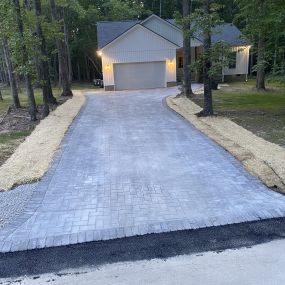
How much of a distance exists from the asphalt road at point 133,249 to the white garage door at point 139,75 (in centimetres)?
2440

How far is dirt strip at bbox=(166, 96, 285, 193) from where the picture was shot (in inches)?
274

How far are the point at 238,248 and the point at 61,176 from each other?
4.02 metres

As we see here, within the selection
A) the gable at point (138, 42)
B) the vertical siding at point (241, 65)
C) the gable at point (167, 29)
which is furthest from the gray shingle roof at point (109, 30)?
the vertical siding at point (241, 65)

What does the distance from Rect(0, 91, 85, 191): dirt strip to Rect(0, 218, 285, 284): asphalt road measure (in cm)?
260

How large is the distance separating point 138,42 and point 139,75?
101 inches

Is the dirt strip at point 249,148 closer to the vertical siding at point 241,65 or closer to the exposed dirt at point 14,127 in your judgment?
the exposed dirt at point 14,127

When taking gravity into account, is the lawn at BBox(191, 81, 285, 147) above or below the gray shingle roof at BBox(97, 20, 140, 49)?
below

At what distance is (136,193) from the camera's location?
20.9ft

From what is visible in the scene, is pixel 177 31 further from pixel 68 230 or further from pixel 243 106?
pixel 68 230

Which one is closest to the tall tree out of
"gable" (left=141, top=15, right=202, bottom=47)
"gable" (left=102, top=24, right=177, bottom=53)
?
"gable" (left=102, top=24, right=177, bottom=53)

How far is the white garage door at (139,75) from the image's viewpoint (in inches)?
1127

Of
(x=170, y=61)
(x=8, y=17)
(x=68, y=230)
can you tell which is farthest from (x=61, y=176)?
(x=170, y=61)

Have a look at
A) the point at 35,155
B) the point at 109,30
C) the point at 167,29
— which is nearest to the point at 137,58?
the point at 109,30

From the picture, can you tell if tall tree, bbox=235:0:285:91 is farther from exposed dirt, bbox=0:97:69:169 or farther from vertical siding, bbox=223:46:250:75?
vertical siding, bbox=223:46:250:75
